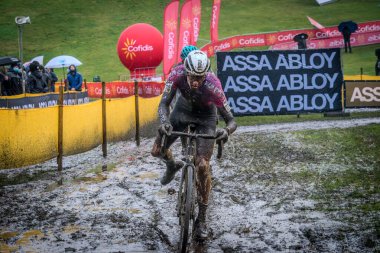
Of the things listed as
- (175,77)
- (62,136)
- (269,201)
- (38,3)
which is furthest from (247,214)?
(38,3)

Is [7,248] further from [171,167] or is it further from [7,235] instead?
[171,167]

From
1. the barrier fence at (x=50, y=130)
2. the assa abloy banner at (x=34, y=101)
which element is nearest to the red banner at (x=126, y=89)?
the assa abloy banner at (x=34, y=101)

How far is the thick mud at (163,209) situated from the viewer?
6398 mm

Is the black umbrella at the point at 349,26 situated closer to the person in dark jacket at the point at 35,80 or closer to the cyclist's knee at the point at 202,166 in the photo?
the person in dark jacket at the point at 35,80

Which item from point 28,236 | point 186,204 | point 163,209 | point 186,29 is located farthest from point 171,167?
point 186,29

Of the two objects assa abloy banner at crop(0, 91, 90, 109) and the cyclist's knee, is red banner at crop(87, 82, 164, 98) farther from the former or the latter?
the cyclist's knee

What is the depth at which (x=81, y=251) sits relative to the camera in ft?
20.1

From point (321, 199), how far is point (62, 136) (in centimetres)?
504

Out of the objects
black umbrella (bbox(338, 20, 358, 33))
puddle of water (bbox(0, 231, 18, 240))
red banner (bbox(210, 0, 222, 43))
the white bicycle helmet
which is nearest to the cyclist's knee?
the white bicycle helmet

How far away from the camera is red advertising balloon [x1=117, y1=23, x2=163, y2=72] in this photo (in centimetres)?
3073

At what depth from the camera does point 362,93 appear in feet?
60.9

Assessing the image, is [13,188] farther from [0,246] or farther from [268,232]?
[268,232]

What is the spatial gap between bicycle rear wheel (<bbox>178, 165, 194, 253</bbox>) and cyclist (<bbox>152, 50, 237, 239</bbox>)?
1.19 feet

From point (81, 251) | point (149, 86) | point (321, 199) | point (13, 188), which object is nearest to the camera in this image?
point (81, 251)
